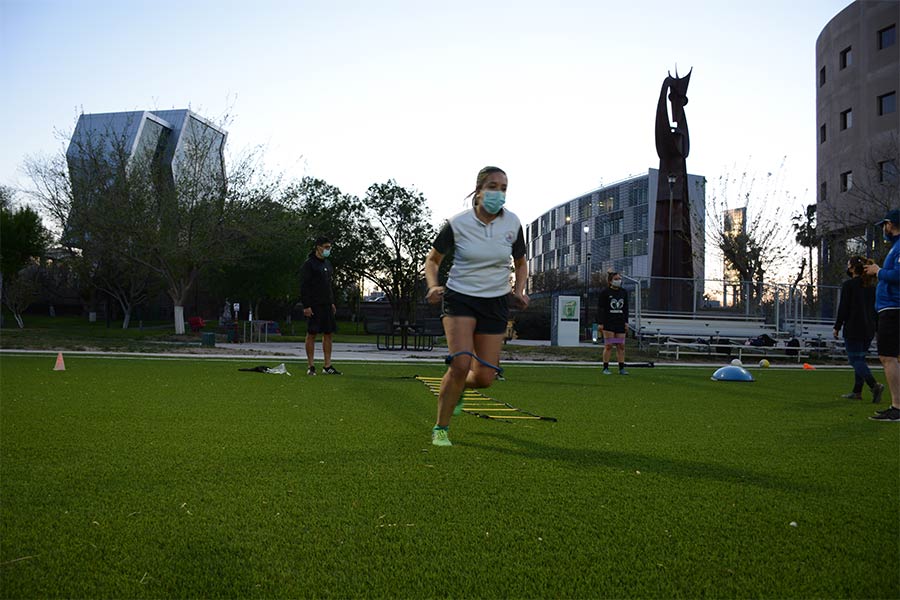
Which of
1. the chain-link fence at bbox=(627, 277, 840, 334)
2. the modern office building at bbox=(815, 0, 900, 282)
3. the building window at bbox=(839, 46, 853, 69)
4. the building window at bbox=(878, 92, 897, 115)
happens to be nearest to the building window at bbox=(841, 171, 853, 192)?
the modern office building at bbox=(815, 0, 900, 282)

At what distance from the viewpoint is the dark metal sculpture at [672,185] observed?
28609 mm

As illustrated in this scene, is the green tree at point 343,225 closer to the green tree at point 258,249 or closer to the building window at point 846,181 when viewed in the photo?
the green tree at point 258,249

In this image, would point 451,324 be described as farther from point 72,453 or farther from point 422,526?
point 72,453

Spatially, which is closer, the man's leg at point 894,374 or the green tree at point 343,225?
the man's leg at point 894,374

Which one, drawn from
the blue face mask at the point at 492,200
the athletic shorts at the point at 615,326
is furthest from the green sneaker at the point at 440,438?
the athletic shorts at the point at 615,326

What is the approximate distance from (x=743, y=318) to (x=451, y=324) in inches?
776

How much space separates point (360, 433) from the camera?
5.29 meters

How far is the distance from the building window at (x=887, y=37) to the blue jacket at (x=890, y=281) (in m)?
35.5

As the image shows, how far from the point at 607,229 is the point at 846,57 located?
52.3m

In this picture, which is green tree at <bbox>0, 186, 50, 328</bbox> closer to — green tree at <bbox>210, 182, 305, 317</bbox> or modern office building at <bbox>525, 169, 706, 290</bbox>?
green tree at <bbox>210, 182, 305, 317</bbox>

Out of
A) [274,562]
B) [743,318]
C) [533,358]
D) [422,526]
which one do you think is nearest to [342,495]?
[422,526]

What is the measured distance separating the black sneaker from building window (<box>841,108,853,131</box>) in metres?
36.4

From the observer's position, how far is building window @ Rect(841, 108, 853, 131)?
3726cm

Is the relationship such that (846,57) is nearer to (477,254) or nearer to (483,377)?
(477,254)
